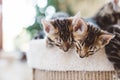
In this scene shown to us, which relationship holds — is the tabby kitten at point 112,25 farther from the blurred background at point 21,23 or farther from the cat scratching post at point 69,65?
the blurred background at point 21,23

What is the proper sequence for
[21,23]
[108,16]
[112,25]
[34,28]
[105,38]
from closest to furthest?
[105,38] < [112,25] < [108,16] < [34,28] < [21,23]

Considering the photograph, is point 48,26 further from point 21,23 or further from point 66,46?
point 21,23

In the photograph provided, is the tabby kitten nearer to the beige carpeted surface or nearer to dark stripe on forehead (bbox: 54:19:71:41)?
dark stripe on forehead (bbox: 54:19:71:41)

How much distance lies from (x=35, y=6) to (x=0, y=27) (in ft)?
1.88

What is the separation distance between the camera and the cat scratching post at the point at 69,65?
0.83 m

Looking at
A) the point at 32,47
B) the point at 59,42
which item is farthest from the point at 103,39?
the point at 32,47

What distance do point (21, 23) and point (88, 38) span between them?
1.69 m

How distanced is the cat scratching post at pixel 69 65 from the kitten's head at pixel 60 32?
31 millimetres

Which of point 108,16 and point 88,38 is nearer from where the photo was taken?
point 88,38

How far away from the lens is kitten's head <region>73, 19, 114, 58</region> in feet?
2.60

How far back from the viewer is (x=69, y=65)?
2.80 feet

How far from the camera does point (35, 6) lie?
2.26 metres

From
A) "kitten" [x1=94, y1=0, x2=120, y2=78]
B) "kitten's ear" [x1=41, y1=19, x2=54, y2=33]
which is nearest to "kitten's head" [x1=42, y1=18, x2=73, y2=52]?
"kitten's ear" [x1=41, y1=19, x2=54, y2=33]

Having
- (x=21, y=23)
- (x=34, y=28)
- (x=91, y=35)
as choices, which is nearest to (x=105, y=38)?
(x=91, y=35)
